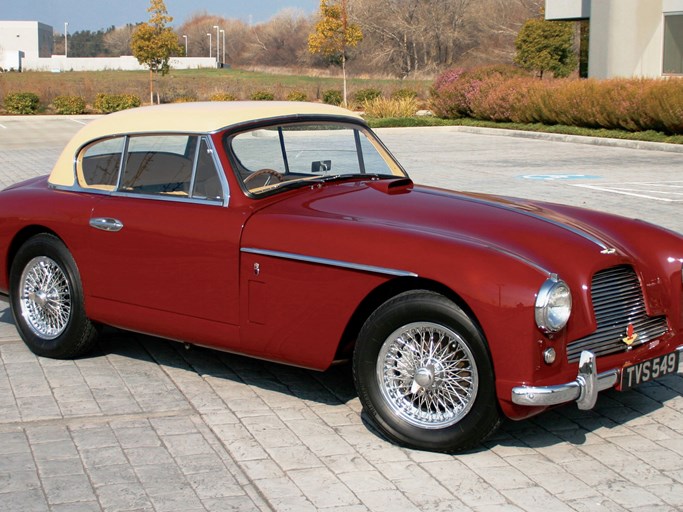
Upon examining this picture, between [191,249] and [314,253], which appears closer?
[314,253]

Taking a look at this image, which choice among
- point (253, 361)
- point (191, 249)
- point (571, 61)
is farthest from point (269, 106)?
point (571, 61)

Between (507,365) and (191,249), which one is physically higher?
(191,249)

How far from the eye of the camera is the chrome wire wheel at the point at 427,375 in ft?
15.1

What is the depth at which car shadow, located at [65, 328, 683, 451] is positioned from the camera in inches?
196

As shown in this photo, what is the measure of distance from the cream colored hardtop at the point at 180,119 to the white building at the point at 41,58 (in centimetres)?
8268

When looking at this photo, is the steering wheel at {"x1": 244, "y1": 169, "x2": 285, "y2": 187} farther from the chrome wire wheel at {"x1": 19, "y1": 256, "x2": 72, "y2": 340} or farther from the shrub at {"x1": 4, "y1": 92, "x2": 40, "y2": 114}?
the shrub at {"x1": 4, "y1": 92, "x2": 40, "y2": 114}

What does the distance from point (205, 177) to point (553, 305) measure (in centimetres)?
216

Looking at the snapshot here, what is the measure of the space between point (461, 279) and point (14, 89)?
3951cm

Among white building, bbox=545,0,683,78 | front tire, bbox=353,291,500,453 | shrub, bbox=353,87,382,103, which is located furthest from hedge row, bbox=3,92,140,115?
front tire, bbox=353,291,500,453

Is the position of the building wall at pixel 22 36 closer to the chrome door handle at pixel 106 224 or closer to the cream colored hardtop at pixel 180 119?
the cream colored hardtop at pixel 180 119

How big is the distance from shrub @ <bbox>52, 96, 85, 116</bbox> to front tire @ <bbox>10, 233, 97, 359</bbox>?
31987 millimetres

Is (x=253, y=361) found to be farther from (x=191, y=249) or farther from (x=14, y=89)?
(x=14, y=89)

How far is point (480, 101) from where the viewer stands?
1180 inches

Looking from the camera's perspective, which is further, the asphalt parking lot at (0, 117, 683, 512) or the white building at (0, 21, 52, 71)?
the white building at (0, 21, 52, 71)
